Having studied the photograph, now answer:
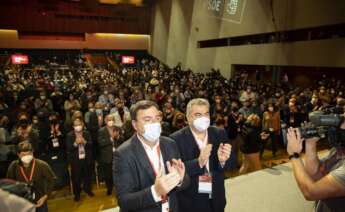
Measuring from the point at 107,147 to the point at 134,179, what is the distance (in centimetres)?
320

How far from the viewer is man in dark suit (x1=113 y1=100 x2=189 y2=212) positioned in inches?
61.6

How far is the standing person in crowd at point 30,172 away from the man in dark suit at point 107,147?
4.55 feet

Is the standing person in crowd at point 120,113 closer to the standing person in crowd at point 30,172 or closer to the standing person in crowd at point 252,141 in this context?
the standing person in crowd at point 252,141

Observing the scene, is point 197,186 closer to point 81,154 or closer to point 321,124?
point 321,124

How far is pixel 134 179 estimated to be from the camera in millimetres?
1685

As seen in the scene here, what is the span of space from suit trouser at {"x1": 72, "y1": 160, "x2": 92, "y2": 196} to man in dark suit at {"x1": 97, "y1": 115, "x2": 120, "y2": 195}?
0.27 metres

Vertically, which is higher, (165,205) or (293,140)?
(293,140)

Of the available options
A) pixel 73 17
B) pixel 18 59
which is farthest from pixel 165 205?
pixel 73 17

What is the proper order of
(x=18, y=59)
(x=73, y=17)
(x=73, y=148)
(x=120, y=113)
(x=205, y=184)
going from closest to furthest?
1. (x=205, y=184)
2. (x=73, y=148)
3. (x=120, y=113)
4. (x=18, y=59)
5. (x=73, y=17)

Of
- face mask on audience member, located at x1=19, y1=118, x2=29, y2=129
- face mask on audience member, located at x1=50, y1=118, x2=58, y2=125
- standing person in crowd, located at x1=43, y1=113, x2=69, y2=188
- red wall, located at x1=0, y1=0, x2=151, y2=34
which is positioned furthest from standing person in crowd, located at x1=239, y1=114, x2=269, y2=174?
red wall, located at x1=0, y1=0, x2=151, y2=34

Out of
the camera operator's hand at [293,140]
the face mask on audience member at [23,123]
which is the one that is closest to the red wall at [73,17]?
the face mask on audience member at [23,123]

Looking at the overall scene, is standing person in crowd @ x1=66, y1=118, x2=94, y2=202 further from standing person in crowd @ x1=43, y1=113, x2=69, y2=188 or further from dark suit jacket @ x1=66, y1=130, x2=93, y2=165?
standing person in crowd @ x1=43, y1=113, x2=69, y2=188

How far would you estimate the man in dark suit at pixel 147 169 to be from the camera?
5.13 feet

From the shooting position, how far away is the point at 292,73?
1256 cm
